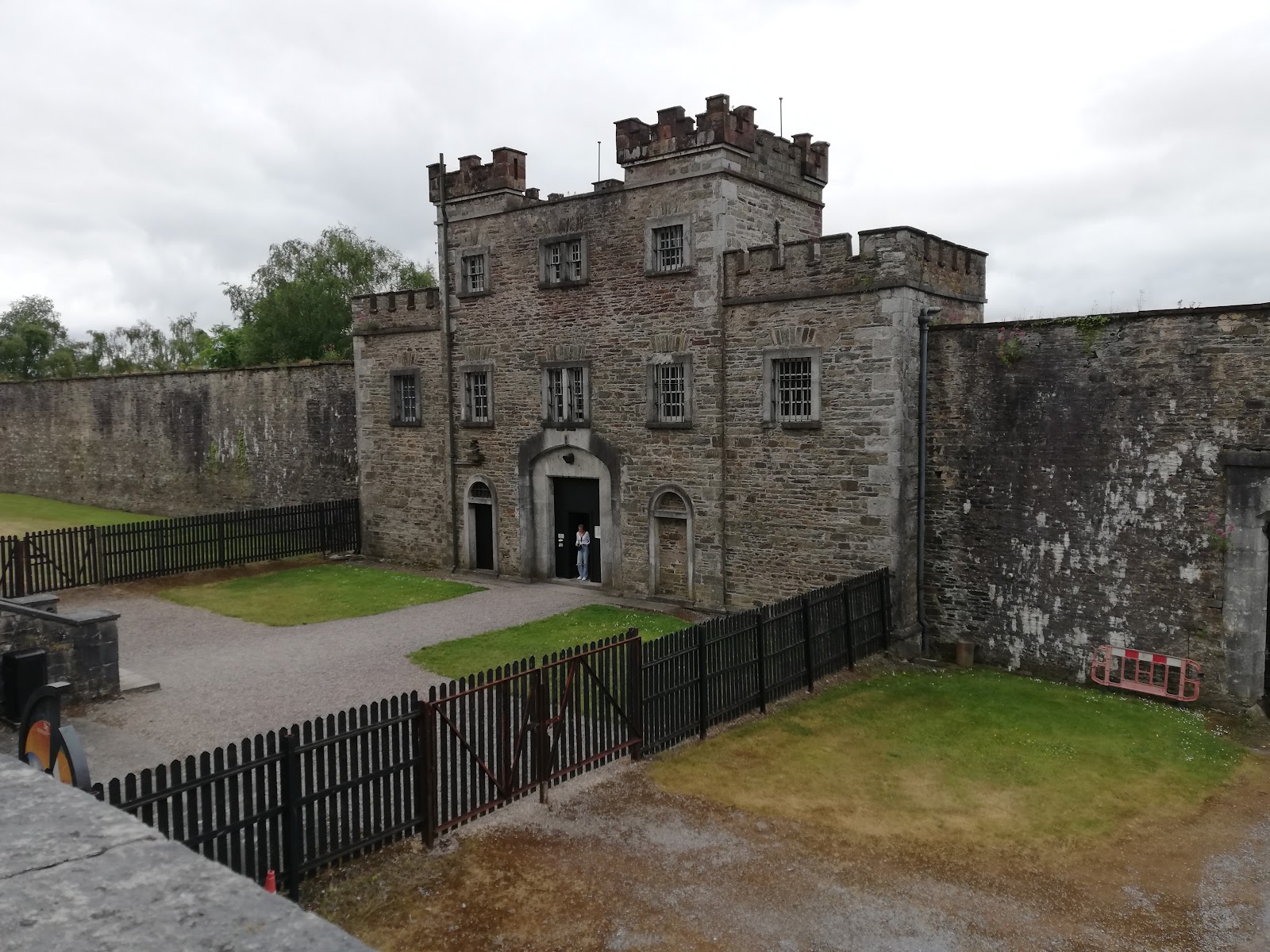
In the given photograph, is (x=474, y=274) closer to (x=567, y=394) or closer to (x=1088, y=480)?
(x=567, y=394)

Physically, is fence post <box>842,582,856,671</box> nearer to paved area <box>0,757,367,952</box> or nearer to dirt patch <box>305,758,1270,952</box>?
dirt patch <box>305,758,1270,952</box>

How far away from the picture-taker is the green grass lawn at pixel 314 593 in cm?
2053

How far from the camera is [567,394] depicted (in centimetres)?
2275

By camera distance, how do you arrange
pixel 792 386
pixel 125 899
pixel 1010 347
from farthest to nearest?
pixel 792 386
pixel 1010 347
pixel 125 899

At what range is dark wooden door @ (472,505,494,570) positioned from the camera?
2498 cm

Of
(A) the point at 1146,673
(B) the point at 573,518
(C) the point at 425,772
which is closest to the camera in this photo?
(C) the point at 425,772

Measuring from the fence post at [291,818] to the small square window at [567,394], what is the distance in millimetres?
14599

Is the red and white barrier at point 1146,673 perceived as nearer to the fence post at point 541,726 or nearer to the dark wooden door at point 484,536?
the fence post at point 541,726

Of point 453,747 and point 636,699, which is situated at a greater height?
point 453,747

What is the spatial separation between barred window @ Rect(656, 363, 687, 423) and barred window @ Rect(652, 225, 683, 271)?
2138 millimetres

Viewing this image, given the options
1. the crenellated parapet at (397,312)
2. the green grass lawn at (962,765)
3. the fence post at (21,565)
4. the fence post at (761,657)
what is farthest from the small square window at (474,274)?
the green grass lawn at (962,765)

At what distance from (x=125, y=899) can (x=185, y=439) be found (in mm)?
36026

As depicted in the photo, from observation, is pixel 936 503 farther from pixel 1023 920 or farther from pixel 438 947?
pixel 438 947

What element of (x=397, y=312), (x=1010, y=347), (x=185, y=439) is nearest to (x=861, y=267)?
(x=1010, y=347)
